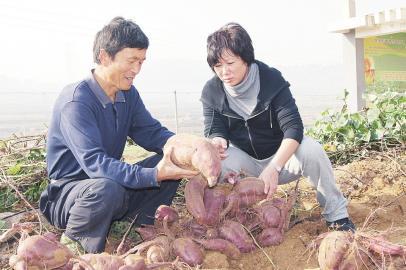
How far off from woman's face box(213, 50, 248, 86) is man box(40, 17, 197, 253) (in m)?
0.44

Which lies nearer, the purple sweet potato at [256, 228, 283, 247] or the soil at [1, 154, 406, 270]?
the soil at [1, 154, 406, 270]

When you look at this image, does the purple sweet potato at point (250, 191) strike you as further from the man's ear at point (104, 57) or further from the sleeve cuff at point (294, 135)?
the man's ear at point (104, 57)

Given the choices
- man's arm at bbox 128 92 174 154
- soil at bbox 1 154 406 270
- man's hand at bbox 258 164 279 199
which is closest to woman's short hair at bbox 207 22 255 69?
man's arm at bbox 128 92 174 154

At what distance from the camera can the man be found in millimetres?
2236

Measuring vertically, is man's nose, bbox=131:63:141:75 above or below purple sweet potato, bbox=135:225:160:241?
above

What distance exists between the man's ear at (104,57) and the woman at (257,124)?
0.57 m

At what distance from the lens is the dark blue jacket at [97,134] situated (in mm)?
2230

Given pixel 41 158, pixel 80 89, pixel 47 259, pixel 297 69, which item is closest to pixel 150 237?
pixel 47 259

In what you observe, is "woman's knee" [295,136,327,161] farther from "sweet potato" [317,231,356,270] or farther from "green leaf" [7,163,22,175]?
"green leaf" [7,163,22,175]

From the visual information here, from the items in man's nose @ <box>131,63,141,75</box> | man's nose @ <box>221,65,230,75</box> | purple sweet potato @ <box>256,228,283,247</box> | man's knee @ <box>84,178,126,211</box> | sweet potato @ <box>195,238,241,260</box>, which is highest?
man's nose @ <box>131,63,141,75</box>

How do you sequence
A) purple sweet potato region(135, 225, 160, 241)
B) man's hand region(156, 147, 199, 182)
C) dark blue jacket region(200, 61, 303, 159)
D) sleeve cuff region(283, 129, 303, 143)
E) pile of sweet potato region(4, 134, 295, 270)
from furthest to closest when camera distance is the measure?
dark blue jacket region(200, 61, 303, 159), sleeve cuff region(283, 129, 303, 143), purple sweet potato region(135, 225, 160, 241), man's hand region(156, 147, 199, 182), pile of sweet potato region(4, 134, 295, 270)

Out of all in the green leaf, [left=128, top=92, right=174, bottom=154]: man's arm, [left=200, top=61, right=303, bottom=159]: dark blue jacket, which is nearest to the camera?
[left=200, top=61, right=303, bottom=159]: dark blue jacket

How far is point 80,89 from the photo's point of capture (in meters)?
2.46

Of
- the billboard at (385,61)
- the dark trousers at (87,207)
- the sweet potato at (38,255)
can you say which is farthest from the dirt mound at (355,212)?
the billboard at (385,61)
